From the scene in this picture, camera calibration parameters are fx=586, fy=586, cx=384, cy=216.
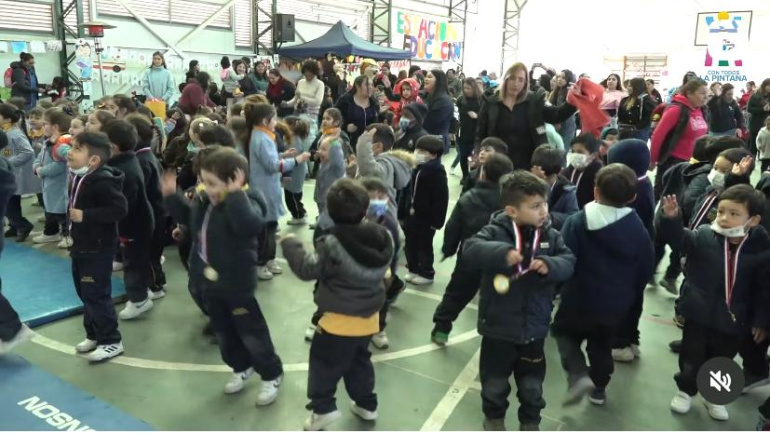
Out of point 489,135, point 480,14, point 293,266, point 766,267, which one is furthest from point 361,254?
point 480,14

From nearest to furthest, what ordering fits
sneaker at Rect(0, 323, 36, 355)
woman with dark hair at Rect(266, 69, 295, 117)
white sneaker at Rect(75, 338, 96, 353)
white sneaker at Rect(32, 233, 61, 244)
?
sneaker at Rect(0, 323, 36, 355), white sneaker at Rect(75, 338, 96, 353), white sneaker at Rect(32, 233, 61, 244), woman with dark hair at Rect(266, 69, 295, 117)

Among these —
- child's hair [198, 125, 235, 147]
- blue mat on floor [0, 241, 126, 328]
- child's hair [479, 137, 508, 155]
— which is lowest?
blue mat on floor [0, 241, 126, 328]

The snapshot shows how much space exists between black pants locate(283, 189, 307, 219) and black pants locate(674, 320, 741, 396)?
4.42 m

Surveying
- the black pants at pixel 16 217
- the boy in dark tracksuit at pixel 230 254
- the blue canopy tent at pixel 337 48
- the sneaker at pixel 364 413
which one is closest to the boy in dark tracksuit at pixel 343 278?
the sneaker at pixel 364 413

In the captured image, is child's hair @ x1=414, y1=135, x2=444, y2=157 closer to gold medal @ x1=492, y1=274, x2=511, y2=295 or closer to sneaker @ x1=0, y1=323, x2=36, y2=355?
gold medal @ x1=492, y1=274, x2=511, y2=295

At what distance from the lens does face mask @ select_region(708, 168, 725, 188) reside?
3.54 m

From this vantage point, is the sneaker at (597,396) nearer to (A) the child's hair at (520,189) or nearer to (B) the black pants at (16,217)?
(A) the child's hair at (520,189)

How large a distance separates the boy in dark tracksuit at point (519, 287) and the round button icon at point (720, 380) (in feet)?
3.07

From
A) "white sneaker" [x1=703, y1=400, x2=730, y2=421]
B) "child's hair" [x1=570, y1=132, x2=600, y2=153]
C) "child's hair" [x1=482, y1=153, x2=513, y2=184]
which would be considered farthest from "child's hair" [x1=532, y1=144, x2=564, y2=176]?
"white sneaker" [x1=703, y1=400, x2=730, y2=421]

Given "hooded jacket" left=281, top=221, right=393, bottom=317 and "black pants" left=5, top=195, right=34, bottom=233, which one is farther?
"black pants" left=5, top=195, right=34, bottom=233

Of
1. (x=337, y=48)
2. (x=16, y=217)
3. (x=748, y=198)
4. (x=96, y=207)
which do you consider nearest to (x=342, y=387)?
(x=96, y=207)

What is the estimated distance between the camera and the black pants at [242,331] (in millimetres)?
2939

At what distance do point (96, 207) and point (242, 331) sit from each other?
1.17 meters

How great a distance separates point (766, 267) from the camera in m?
2.78
